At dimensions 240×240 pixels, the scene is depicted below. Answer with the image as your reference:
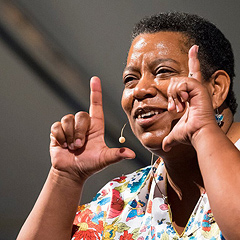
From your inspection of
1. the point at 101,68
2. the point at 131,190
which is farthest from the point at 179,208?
the point at 101,68

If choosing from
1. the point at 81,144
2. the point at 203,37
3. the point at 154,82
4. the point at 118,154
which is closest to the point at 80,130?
the point at 81,144

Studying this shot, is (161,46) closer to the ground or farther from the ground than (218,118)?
farther from the ground

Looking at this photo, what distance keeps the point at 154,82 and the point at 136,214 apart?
18.0 inches

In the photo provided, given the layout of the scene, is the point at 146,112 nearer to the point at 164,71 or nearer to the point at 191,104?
the point at 164,71

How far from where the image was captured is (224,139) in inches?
37.5

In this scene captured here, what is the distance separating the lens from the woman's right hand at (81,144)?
1.23m

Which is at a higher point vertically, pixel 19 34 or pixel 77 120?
pixel 19 34

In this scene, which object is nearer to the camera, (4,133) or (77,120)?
(77,120)

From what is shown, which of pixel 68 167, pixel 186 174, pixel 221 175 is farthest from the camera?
pixel 186 174

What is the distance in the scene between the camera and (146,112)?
1.32 metres

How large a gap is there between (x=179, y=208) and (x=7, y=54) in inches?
49.3

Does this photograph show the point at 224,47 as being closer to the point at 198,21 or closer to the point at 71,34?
the point at 198,21

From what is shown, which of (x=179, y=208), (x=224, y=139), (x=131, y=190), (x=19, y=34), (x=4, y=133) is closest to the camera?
(x=224, y=139)

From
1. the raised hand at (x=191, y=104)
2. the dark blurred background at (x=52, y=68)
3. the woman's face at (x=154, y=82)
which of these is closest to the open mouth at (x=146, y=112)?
the woman's face at (x=154, y=82)
